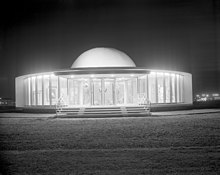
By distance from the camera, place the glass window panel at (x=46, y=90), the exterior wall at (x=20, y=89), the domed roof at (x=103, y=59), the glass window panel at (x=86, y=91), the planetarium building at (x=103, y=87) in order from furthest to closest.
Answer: the exterior wall at (x=20, y=89)
the domed roof at (x=103, y=59)
the glass window panel at (x=46, y=90)
the glass window panel at (x=86, y=91)
the planetarium building at (x=103, y=87)

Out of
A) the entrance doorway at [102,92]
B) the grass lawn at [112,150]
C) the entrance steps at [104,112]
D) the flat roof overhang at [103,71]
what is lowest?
the grass lawn at [112,150]

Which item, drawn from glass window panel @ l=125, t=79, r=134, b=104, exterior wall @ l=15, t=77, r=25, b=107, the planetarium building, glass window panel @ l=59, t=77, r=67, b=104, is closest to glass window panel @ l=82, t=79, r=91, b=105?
the planetarium building

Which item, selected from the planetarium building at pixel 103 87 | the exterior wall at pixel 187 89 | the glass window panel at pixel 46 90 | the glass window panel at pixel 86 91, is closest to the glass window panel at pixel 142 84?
the planetarium building at pixel 103 87

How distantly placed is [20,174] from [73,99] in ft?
72.7

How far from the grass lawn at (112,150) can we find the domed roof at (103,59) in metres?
16.3

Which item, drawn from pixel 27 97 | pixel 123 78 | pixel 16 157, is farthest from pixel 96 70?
pixel 16 157

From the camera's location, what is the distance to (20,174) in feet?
24.7

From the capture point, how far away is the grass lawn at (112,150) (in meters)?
7.84

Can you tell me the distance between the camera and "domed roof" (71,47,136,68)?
30188mm

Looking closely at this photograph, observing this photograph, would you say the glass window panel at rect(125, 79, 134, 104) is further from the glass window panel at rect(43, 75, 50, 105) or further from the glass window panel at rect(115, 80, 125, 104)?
the glass window panel at rect(43, 75, 50, 105)

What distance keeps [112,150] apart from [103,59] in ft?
70.2

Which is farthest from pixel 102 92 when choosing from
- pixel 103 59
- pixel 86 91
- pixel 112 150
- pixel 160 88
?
pixel 112 150

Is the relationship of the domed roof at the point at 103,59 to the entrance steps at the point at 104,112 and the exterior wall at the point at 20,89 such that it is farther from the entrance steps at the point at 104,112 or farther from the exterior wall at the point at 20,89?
the entrance steps at the point at 104,112

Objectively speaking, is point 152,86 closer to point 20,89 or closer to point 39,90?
point 39,90
